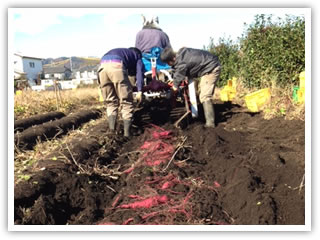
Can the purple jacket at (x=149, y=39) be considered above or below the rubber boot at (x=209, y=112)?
above

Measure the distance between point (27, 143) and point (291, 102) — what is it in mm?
4902

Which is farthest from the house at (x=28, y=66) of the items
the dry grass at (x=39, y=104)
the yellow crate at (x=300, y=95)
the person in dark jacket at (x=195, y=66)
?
the yellow crate at (x=300, y=95)

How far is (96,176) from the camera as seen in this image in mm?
3859

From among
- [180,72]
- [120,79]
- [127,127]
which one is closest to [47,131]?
[127,127]

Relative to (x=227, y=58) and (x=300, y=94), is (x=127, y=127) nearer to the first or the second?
(x=300, y=94)

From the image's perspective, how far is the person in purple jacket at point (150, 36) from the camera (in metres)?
7.08

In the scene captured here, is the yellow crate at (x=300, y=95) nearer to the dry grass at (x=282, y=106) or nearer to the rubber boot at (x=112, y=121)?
the dry grass at (x=282, y=106)

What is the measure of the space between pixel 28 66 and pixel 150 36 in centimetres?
4069

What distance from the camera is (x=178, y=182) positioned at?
11.8 feet

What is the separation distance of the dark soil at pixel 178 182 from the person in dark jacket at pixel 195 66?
1056 millimetres

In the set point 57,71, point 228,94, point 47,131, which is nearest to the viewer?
point 47,131
